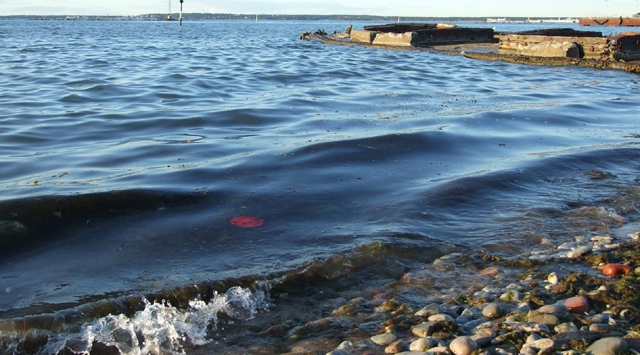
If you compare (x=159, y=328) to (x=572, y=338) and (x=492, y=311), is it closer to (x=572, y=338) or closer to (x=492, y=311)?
→ (x=492, y=311)

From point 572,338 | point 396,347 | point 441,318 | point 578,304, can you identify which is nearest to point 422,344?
point 396,347

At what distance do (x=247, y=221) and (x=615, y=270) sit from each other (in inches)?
116

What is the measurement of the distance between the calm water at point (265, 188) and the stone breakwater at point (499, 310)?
40 cm

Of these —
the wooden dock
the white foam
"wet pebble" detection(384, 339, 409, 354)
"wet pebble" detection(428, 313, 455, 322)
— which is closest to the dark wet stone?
"wet pebble" detection(428, 313, 455, 322)

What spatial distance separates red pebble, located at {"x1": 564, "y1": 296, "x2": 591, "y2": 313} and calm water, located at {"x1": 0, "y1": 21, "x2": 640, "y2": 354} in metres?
1.15

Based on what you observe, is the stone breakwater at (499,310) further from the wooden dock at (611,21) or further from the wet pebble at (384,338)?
the wooden dock at (611,21)

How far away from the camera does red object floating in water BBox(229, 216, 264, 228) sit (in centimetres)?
536

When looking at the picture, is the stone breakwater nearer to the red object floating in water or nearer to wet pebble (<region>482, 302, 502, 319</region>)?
wet pebble (<region>482, 302, 502, 319</region>)

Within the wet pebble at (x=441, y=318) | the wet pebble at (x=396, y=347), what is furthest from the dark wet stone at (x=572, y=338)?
the wet pebble at (x=396, y=347)

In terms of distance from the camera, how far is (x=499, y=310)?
3.62 meters

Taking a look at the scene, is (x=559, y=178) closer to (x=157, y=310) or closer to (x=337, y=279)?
(x=337, y=279)

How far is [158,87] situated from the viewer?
45.4 feet

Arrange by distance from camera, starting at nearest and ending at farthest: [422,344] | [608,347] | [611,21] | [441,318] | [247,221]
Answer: [608,347], [422,344], [441,318], [247,221], [611,21]

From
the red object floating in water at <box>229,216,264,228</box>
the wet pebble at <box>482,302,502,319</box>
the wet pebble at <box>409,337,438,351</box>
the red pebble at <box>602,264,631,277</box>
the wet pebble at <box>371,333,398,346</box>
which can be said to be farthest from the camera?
the red object floating in water at <box>229,216,264,228</box>
